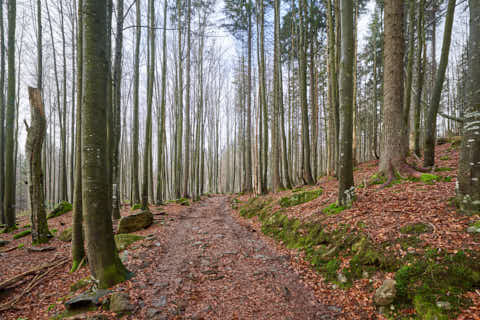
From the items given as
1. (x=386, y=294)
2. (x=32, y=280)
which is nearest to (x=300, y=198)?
(x=386, y=294)

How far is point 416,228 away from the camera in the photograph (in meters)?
3.33

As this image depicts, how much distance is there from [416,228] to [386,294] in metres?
1.34

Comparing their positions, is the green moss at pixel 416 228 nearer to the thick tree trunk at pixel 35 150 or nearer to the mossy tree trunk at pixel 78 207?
the mossy tree trunk at pixel 78 207

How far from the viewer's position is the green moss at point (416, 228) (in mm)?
3236

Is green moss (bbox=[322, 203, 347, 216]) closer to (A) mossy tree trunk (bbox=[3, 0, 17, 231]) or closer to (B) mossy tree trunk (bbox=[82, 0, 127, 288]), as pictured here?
(B) mossy tree trunk (bbox=[82, 0, 127, 288])

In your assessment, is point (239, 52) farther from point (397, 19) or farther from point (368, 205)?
point (368, 205)

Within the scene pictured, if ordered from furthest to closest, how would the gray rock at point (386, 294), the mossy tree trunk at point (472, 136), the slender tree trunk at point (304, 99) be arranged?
the slender tree trunk at point (304, 99)
the mossy tree trunk at point (472, 136)
the gray rock at point (386, 294)

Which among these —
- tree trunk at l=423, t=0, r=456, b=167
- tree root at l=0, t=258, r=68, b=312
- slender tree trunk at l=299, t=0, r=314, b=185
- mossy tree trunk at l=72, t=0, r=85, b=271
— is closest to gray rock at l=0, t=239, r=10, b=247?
tree root at l=0, t=258, r=68, b=312

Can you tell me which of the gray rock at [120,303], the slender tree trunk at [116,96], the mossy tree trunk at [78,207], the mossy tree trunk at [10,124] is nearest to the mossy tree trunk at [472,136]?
the gray rock at [120,303]

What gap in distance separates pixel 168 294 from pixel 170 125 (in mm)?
22237

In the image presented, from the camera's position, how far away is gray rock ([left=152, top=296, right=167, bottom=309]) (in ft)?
9.76

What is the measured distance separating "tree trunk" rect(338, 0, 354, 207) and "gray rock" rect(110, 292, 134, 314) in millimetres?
4746

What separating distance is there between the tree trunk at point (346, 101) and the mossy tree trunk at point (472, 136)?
1.92m

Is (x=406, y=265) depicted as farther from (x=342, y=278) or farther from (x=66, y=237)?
(x=66, y=237)
